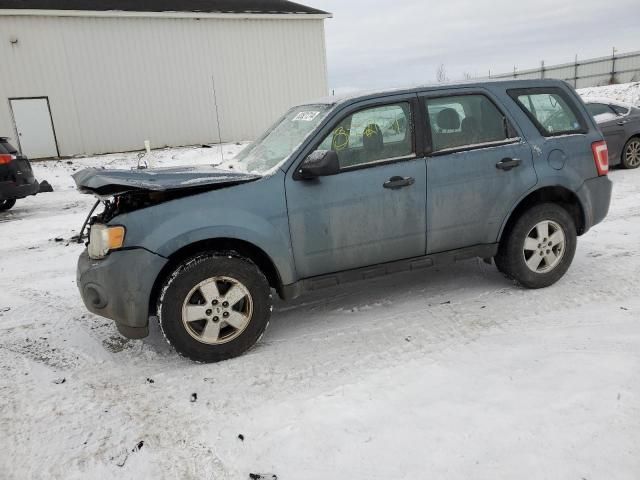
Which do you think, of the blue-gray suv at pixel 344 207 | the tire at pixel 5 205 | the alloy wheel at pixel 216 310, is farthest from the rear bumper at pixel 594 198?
the tire at pixel 5 205

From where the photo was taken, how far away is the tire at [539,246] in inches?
168

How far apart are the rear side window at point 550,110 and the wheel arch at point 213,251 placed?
105 inches

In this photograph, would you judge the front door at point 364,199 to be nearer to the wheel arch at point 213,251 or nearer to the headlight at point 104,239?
the wheel arch at point 213,251

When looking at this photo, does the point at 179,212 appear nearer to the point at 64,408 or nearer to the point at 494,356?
the point at 64,408

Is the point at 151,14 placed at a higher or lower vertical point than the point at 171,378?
higher

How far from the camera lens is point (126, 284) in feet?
10.7

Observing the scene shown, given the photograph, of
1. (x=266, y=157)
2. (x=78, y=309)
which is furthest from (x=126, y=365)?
(x=266, y=157)

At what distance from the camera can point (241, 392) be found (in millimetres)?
3104

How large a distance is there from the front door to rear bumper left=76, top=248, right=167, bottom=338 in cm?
107

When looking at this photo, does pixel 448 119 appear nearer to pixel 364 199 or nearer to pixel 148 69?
pixel 364 199

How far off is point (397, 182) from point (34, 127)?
17866mm

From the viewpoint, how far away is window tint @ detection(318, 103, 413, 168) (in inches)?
149

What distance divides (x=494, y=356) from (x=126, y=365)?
8.75 feet

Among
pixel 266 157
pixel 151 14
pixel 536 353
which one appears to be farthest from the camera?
pixel 151 14
